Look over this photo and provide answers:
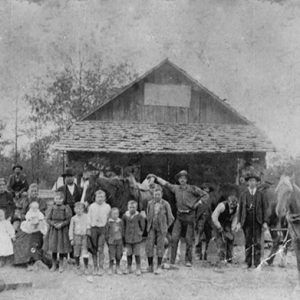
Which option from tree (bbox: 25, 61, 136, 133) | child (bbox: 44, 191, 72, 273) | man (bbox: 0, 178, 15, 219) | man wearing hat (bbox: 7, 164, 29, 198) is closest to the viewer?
child (bbox: 44, 191, 72, 273)

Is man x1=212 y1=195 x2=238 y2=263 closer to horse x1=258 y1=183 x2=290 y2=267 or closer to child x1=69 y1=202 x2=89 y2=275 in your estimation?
horse x1=258 y1=183 x2=290 y2=267

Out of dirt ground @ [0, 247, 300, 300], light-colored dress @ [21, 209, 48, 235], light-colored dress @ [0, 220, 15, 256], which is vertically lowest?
dirt ground @ [0, 247, 300, 300]

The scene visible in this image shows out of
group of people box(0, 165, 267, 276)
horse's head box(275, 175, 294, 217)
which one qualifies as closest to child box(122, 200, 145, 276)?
group of people box(0, 165, 267, 276)

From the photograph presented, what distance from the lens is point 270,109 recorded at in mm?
12586

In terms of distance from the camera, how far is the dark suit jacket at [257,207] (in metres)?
7.84

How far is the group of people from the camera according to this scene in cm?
740

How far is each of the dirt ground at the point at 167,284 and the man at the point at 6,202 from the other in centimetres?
149

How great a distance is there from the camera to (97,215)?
7.42 meters

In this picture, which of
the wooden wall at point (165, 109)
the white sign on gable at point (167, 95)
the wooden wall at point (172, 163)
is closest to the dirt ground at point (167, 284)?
the wooden wall at point (172, 163)

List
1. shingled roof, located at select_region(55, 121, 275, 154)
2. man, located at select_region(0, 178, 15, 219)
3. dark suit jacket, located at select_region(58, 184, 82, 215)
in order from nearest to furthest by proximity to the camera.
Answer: dark suit jacket, located at select_region(58, 184, 82, 215) < man, located at select_region(0, 178, 15, 219) < shingled roof, located at select_region(55, 121, 275, 154)

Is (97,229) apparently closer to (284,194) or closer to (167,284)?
(167,284)

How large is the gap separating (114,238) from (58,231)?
1043 mm

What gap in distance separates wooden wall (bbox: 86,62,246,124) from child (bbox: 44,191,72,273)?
6.26 m

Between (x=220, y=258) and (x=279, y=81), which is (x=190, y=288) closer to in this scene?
(x=220, y=258)
